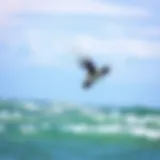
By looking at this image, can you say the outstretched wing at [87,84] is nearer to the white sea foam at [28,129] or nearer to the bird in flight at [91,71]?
the bird in flight at [91,71]

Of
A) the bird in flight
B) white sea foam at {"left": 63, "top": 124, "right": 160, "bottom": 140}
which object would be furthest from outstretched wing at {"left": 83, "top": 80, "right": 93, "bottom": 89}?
white sea foam at {"left": 63, "top": 124, "right": 160, "bottom": 140}

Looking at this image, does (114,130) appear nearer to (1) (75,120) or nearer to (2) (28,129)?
(1) (75,120)

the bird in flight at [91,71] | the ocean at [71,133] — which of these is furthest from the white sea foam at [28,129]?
the bird in flight at [91,71]

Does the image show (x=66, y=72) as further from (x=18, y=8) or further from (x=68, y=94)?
(x=18, y=8)

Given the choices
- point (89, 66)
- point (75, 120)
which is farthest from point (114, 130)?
point (89, 66)

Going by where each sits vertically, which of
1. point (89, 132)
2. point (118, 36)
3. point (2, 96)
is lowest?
point (89, 132)

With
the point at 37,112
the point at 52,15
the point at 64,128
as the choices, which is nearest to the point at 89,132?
the point at 64,128

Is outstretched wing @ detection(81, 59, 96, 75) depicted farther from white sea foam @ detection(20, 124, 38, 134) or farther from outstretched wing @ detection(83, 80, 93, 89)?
white sea foam @ detection(20, 124, 38, 134)

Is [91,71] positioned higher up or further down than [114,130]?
higher up
